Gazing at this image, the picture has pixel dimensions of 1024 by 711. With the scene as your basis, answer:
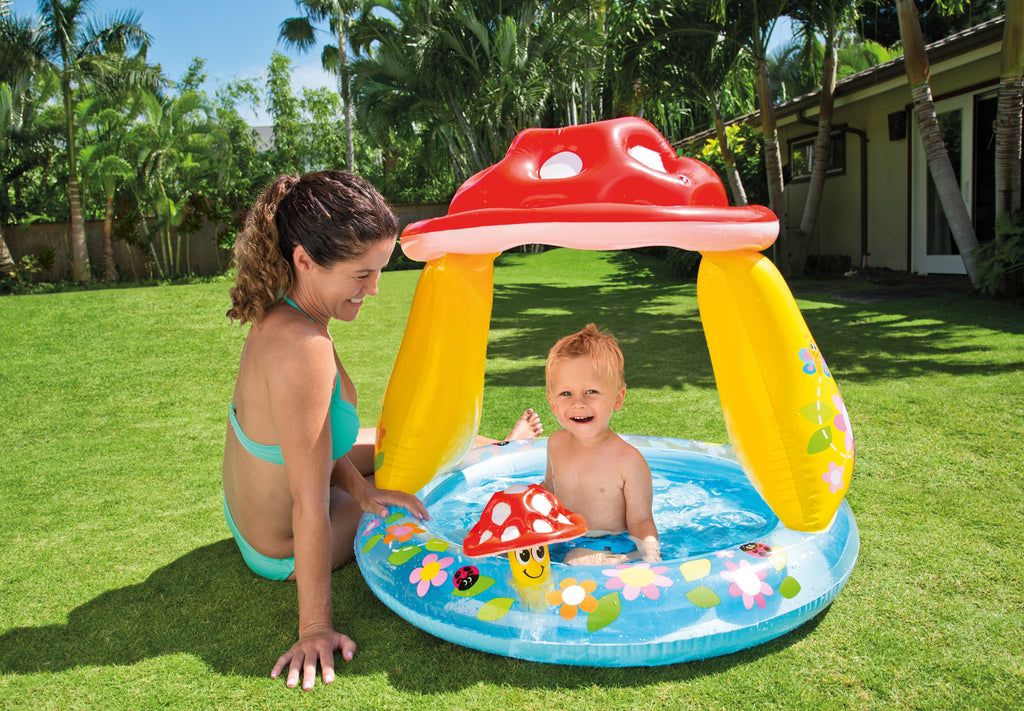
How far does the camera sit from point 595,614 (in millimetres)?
2379

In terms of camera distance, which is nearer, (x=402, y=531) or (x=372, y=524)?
(x=402, y=531)

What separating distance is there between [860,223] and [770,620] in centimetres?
1294

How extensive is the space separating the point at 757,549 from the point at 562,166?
155cm

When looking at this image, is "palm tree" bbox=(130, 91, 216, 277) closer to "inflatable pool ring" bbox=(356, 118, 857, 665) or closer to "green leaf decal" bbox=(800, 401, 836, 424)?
"inflatable pool ring" bbox=(356, 118, 857, 665)

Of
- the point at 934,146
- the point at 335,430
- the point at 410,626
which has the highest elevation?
the point at 934,146

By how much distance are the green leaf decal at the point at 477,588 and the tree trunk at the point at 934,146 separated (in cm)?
897

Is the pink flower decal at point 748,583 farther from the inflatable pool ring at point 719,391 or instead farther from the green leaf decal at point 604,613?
the green leaf decal at point 604,613

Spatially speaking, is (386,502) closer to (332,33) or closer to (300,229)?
(300,229)

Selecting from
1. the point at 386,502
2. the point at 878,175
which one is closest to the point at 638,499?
the point at 386,502

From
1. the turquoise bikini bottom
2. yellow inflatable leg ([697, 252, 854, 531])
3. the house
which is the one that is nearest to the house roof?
the house

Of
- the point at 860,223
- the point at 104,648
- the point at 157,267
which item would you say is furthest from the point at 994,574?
the point at 157,267

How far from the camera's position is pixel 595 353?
287 centimetres

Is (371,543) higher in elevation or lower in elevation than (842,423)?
lower

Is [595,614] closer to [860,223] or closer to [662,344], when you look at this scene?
[662,344]
